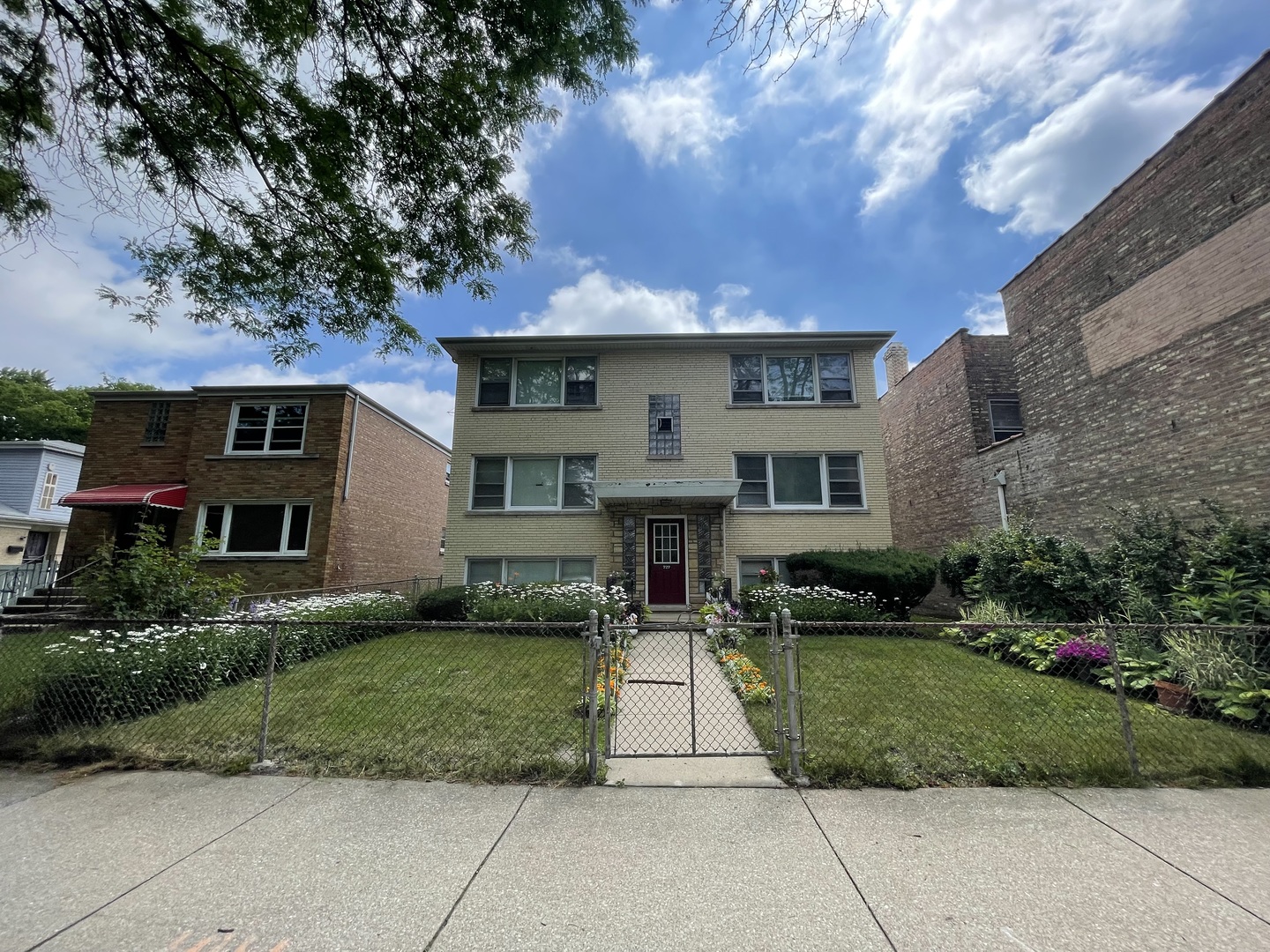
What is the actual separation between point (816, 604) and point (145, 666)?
10.2 m

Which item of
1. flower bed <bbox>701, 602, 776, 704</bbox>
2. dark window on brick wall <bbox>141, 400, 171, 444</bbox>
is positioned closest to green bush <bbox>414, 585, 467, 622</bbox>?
flower bed <bbox>701, 602, 776, 704</bbox>

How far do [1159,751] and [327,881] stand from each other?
6547 mm

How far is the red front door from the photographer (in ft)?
42.9

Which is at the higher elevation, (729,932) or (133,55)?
(133,55)

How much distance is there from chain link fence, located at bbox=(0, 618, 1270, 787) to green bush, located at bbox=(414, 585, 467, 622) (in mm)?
4000

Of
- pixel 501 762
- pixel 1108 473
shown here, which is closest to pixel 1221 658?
pixel 1108 473

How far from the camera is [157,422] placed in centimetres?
1530

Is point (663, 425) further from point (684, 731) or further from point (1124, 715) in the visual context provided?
point (1124, 715)

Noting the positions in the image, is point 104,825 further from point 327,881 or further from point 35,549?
point 35,549

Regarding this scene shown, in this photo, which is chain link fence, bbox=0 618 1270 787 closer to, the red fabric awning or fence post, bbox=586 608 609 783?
fence post, bbox=586 608 609 783

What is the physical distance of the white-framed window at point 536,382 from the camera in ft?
47.7

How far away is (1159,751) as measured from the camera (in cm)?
459

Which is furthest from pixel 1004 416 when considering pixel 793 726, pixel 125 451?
pixel 125 451

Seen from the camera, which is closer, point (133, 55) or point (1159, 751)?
point (1159, 751)
